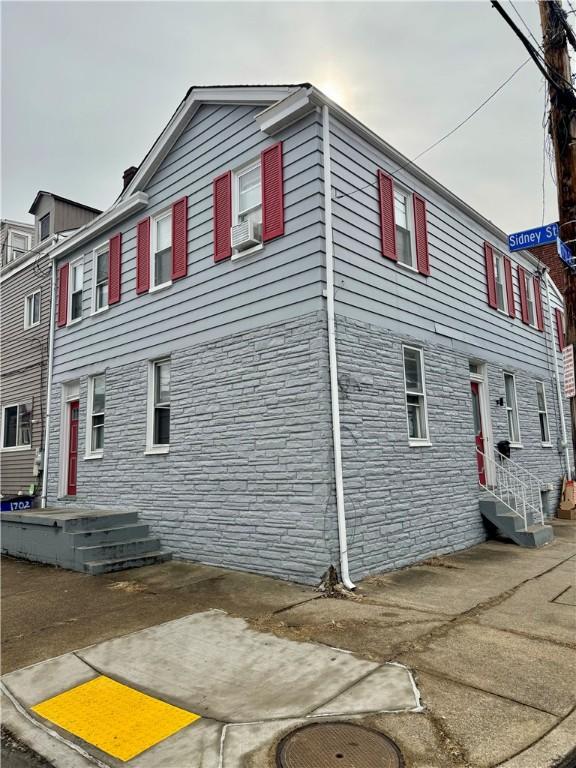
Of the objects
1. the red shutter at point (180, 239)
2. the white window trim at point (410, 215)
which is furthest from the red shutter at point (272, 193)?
the white window trim at point (410, 215)

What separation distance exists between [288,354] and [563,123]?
175 inches

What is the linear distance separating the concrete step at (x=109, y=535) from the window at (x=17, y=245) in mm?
11485

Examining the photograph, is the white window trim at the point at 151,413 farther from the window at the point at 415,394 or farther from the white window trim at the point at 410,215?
the white window trim at the point at 410,215

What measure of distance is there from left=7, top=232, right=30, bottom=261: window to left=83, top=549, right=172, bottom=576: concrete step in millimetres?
12307

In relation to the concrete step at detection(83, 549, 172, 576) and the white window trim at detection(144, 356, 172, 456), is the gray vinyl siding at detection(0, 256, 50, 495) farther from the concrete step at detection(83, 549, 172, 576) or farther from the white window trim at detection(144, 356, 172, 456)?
the concrete step at detection(83, 549, 172, 576)

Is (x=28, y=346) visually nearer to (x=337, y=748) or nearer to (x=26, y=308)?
(x=26, y=308)

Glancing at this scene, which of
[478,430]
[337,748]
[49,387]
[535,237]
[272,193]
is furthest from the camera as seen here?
[49,387]

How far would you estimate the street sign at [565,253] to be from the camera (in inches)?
252

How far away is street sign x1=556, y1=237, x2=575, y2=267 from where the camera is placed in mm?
6405

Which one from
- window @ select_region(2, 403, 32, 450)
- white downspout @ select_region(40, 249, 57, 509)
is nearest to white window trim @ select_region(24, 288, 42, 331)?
white downspout @ select_region(40, 249, 57, 509)

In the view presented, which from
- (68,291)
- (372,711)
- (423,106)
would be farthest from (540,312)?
(372,711)

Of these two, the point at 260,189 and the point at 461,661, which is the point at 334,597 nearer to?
the point at 461,661

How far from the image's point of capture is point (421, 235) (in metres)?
9.98

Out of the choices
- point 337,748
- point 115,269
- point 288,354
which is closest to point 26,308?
point 115,269
